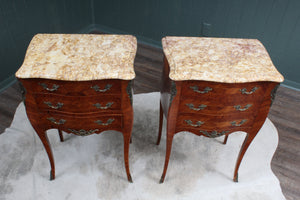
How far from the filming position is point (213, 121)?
5.02 ft

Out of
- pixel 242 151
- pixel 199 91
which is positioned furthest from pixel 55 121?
pixel 242 151

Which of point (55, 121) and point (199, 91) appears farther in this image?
point (55, 121)

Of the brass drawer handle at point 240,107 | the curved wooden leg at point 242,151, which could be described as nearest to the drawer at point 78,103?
the brass drawer handle at point 240,107

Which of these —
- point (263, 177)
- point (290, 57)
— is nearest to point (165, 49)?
point (263, 177)

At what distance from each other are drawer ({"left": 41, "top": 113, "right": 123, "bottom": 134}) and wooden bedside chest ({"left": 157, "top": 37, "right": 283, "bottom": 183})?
1.07 ft

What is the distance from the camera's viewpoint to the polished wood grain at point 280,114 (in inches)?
77.5

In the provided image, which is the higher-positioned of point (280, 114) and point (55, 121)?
point (55, 121)

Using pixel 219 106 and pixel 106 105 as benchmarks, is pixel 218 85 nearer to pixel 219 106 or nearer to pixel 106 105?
pixel 219 106

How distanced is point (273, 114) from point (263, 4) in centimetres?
108

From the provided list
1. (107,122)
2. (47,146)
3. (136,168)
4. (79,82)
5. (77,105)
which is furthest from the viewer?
(136,168)

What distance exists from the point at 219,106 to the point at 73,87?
784mm

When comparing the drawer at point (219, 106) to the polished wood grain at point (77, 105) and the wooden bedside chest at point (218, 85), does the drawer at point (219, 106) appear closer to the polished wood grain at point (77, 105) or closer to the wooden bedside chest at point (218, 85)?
the wooden bedside chest at point (218, 85)

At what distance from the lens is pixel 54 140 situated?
2.14 meters

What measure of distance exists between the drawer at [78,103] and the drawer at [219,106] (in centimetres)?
38
